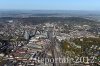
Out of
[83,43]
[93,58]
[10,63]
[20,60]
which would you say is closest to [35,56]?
[20,60]

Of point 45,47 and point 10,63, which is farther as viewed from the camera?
point 45,47

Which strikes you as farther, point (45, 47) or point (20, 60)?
point (45, 47)

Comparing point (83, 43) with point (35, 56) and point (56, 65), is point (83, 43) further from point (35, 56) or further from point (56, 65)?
point (56, 65)

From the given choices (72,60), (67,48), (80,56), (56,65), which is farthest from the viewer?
(67,48)

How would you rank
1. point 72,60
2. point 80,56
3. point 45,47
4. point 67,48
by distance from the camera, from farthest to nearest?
point 45,47 < point 67,48 < point 80,56 < point 72,60

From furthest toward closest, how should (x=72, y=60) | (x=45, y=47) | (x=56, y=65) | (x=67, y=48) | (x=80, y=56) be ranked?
(x=45, y=47)
(x=67, y=48)
(x=80, y=56)
(x=72, y=60)
(x=56, y=65)

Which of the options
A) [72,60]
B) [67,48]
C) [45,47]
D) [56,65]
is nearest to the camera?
[56,65]

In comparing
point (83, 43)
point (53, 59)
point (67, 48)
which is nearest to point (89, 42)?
point (83, 43)

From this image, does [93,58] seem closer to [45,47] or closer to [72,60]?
[72,60]
